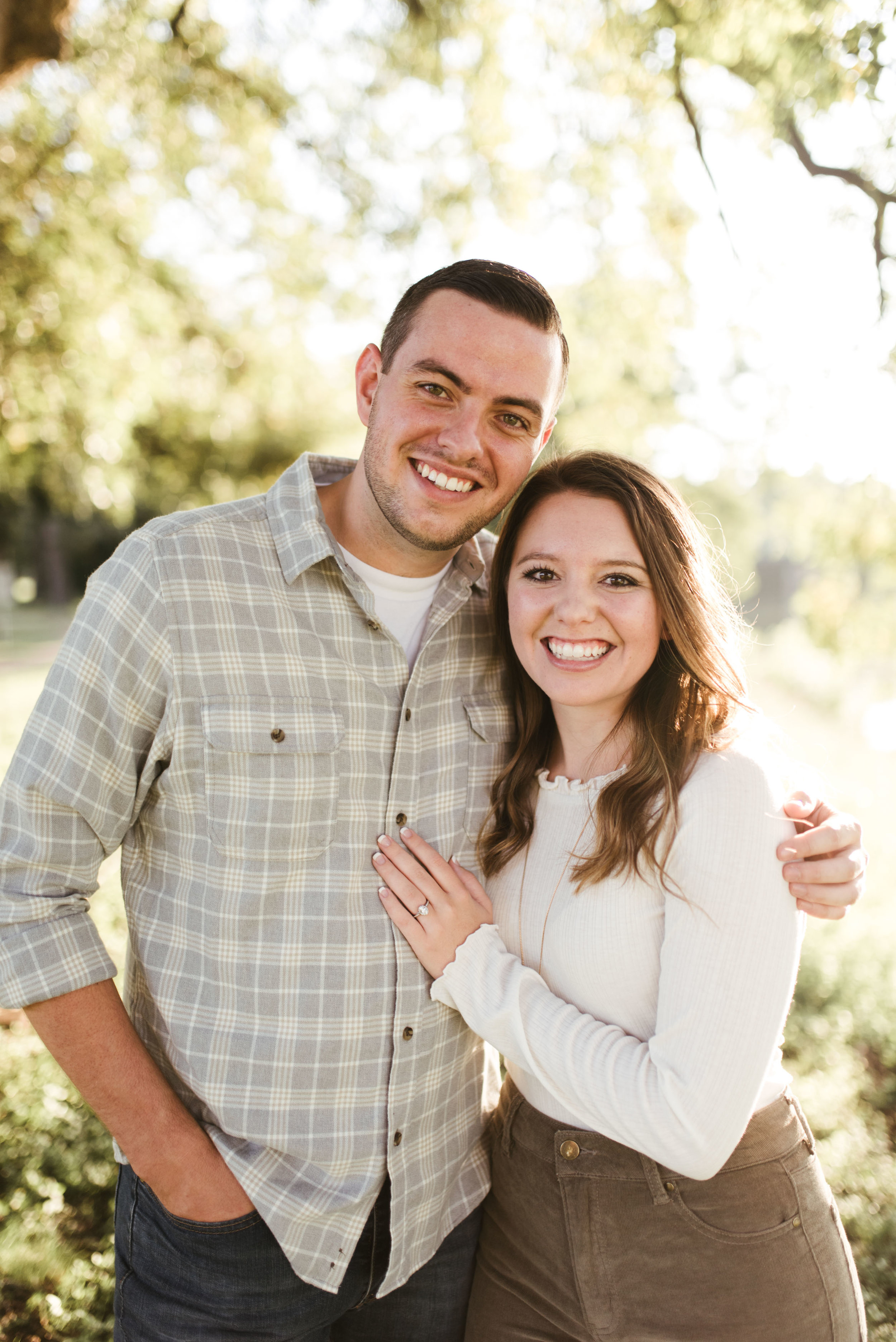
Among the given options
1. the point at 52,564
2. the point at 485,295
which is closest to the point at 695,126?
the point at 485,295

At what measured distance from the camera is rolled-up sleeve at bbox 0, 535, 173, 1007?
1.90 metres

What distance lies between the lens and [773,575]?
55188 mm

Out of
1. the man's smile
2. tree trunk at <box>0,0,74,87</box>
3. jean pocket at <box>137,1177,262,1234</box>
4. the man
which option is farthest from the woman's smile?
tree trunk at <box>0,0,74,87</box>

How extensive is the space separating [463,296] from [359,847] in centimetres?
144

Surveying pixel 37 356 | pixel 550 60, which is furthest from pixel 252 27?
pixel 37 356

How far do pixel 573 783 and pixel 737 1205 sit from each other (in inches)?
39.7

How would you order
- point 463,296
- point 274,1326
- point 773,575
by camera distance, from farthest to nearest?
1. point 773,575
2. point 463,296
3. point 274,1326

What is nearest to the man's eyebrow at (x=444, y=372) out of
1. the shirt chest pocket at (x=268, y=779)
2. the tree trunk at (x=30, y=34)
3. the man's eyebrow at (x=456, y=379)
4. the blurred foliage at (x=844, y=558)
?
the man's eyebrow at (x=456, y=379)

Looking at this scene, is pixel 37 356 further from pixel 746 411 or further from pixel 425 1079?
pixel 425 1079

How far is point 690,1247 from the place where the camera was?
2000 mm

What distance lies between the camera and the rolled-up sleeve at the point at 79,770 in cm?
190

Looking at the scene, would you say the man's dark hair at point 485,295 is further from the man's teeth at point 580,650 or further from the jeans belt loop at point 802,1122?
the jeans belt loop at point 802,1122

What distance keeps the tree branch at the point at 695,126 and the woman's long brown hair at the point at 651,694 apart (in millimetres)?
3369

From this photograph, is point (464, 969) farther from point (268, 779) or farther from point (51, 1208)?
point (51, 1208)
